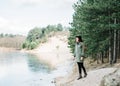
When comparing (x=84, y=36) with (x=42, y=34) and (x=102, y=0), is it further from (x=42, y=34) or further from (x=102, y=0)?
(x=42, y=34)

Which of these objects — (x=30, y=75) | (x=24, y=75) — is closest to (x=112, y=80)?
(x=30, y=75)

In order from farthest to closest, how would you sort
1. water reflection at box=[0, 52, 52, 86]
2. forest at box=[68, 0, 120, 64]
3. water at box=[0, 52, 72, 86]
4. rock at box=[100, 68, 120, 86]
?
water reflection at box=[0, 52, 52, 86], water at box=[0, 52, 72, 86], forest at box=[68, 0, 120, 64], rock at box=[100, 68, 120, 86]

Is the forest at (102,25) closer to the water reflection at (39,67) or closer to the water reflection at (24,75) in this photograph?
the water reflection at (24,75)

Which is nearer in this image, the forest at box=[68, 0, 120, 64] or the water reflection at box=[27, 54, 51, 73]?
the forest at box=[68, 0, 120, 64]

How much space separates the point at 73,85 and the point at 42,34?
159442 mm

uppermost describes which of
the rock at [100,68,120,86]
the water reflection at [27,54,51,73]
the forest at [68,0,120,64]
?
the forest at [68,0,120,64]

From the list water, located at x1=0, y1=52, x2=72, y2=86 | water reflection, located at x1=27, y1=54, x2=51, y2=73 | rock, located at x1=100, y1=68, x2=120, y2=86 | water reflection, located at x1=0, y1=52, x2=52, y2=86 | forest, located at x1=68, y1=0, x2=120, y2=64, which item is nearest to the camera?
rock, located at x1=100, y1=68, x2=120, y2=86

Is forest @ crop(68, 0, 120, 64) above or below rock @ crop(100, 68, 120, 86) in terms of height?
above

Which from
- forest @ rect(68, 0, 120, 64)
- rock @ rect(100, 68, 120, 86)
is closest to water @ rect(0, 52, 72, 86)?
forest @ rect(68, 0, 120, 64)

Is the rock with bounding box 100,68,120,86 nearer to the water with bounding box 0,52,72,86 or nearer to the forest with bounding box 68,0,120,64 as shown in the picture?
the forest with bounding box 68,0,120,64

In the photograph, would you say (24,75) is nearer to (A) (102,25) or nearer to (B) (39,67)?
(B) (39,67)

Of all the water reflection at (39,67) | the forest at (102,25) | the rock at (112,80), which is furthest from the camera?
the water reflection at (39,67)

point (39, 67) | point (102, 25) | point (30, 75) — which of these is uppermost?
point (102, 25)

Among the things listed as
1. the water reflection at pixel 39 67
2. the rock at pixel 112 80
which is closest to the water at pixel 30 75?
the water reflection at pixel 39 67
